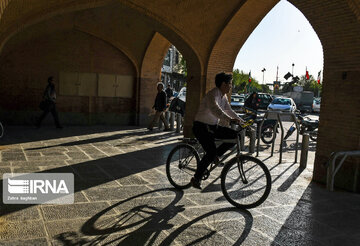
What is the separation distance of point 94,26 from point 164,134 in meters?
4.64

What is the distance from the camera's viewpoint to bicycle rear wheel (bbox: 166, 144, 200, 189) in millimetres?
5402

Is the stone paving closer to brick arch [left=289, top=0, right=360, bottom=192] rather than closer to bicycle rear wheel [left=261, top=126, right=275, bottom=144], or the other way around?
brick arch [left=289, top=0, right=360, bottom=192]

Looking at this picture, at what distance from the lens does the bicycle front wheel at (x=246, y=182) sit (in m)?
4.61

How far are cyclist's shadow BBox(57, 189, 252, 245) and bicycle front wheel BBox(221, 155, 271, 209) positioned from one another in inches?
7.1

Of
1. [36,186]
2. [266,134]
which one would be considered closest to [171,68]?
[266,134]

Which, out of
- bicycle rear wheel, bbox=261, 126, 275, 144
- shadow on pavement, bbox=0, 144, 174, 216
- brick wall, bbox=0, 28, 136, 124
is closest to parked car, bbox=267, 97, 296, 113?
brick wall, bbox=0, 28, 136, 124

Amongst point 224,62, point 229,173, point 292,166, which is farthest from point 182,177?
point 224,62

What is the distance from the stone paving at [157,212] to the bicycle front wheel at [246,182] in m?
0.14

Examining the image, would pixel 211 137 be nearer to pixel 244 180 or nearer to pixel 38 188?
pixel 244 180

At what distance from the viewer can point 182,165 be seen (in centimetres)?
548

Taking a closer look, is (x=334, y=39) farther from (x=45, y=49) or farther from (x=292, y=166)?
(x=45, y=49)

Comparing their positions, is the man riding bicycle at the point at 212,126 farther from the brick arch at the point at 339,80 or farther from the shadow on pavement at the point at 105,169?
the brick arch at the point at 339,80

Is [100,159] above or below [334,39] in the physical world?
below

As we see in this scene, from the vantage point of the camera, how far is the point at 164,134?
1220 centimetres
